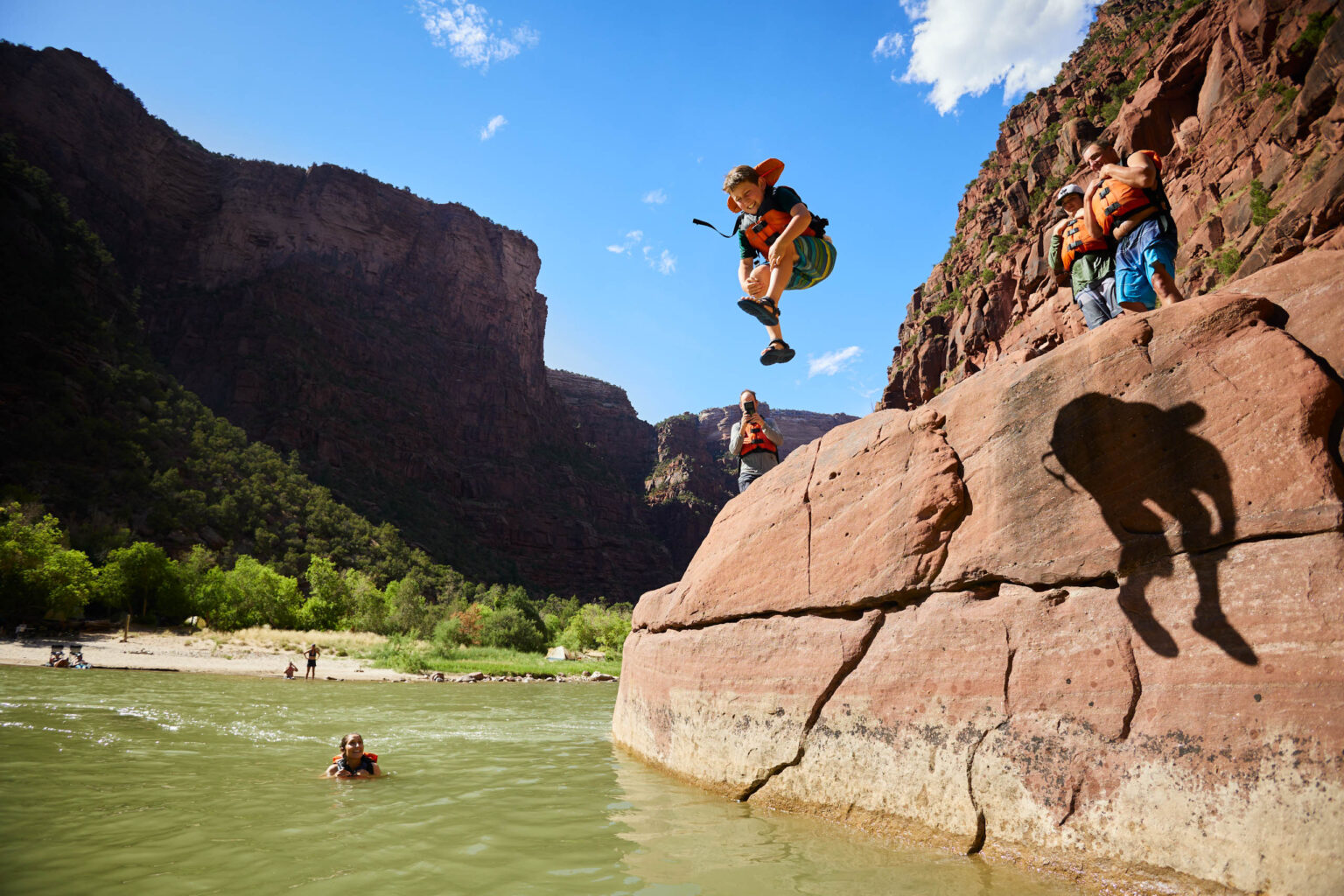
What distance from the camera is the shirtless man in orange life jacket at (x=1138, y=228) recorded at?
5219mm

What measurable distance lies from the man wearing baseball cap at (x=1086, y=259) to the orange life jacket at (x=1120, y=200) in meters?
0.16

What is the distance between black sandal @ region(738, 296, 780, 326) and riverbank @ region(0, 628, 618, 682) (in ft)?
81.3

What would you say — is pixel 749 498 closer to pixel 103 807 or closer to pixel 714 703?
pixel 714 703

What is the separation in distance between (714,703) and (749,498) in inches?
94.5

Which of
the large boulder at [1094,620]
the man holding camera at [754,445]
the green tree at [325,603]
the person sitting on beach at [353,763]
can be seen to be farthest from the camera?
the green tree at [325,603]

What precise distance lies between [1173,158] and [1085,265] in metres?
32.5

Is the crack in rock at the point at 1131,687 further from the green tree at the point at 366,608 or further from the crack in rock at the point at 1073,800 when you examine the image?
the green tree at the point at 366,608

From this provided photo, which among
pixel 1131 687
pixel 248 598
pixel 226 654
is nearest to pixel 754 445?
pixel 1131 687

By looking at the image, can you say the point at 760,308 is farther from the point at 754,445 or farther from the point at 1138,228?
the point at 754,445

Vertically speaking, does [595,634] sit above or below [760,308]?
below

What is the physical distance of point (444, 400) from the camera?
117m

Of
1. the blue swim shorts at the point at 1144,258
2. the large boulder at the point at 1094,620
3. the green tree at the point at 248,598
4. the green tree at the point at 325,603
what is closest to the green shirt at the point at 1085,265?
the blue swim shorts at the point at 1144,258

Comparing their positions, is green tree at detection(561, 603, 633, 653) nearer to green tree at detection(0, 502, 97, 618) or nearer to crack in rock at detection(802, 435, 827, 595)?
green tree at detection(0, 502, 97, 618)

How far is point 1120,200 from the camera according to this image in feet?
17.9
